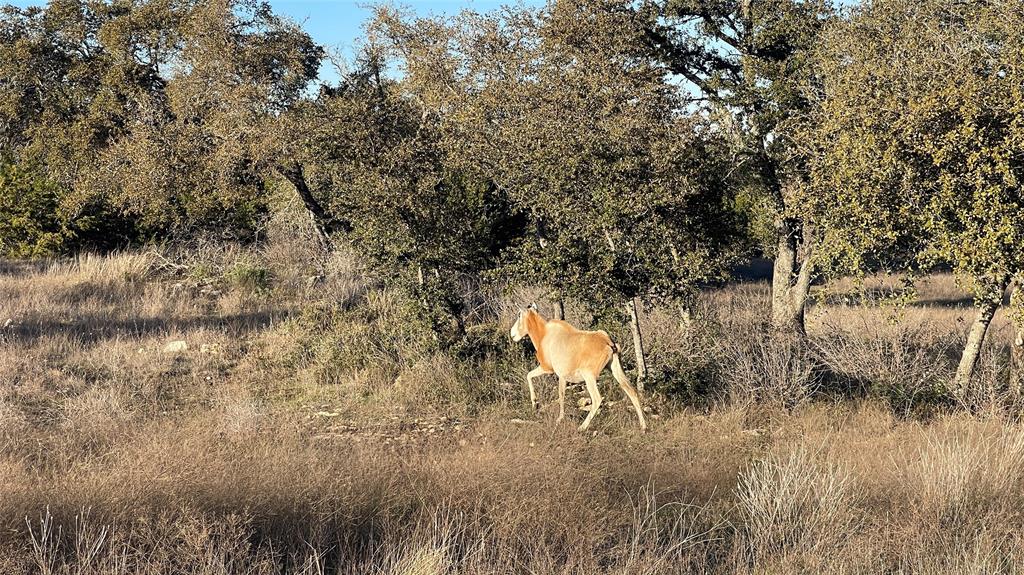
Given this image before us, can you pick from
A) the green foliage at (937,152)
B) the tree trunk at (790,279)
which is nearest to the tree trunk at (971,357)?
the green foliage at (937,152)

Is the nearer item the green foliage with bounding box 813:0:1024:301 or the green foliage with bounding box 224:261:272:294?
the green foliage with bounding box 813:0:1024:301

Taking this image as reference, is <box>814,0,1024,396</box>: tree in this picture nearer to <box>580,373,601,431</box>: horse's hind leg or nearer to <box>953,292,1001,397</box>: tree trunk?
<box>953,292,1001,397</box>: tree trunk

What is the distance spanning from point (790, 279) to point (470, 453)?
31.4ft

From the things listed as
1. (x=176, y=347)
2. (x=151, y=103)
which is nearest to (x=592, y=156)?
(x=176, y=347)

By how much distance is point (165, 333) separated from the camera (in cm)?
1400

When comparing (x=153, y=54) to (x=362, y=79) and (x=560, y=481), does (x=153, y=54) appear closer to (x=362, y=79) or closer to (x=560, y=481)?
(x=362, y=79)

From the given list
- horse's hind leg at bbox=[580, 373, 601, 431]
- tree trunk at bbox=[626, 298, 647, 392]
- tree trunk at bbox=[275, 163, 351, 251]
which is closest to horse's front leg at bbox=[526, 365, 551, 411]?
horse's hind leg at bbox=[580, 373, 601, 431]

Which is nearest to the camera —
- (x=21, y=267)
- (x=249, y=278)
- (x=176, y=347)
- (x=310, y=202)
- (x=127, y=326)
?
(x=176, y=347)

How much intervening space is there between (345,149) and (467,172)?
177 cm

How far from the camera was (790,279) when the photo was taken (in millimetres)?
15016

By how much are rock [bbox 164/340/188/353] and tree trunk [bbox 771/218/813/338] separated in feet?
31.7

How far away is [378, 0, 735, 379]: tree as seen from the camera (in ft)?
32.2

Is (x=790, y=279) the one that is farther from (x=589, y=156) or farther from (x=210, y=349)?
(x=210, y=349)

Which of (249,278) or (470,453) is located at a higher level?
(249,278)
